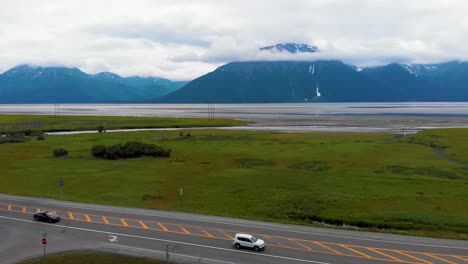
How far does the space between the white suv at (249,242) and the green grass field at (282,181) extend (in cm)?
944

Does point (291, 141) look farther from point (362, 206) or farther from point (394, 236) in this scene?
point (394, 236)

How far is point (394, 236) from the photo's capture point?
130 ft

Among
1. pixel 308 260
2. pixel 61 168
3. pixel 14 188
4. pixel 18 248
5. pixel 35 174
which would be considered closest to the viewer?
pixel 308 260

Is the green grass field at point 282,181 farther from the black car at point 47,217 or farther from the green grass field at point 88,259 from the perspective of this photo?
the green grass field at point 88,259

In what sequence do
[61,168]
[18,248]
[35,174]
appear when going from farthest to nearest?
Answer: 1. [61,168]
2. [35,174]
3. [18,248]

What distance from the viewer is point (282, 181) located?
6372 cm

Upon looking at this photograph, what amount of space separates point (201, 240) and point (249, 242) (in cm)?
470

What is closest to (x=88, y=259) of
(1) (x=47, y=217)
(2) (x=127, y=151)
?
(1) (x=47, y=217)

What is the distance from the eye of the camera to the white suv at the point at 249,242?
35750 mm

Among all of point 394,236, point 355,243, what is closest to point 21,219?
point 355,243

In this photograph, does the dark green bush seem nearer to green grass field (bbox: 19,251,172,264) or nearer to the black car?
the black car

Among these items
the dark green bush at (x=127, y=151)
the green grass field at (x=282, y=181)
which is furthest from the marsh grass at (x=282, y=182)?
the dark green bush at (x=127, y=151)

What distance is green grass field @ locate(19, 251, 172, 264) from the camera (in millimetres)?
33500

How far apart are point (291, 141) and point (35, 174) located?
214ft
